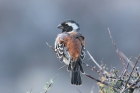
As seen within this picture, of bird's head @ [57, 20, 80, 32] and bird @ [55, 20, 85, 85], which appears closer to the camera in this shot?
bird @ [55, 20, 85, 85]

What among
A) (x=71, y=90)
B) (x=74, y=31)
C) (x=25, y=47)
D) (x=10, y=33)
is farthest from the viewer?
(x=10, y=33)

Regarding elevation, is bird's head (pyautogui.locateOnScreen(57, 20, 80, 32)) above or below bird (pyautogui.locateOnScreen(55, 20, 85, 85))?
above

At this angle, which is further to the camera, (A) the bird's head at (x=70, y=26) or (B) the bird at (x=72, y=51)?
(A) the bird's head at (x=70, y=26)

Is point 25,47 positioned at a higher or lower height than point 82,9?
lower

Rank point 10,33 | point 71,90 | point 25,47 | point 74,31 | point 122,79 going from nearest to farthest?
point 122,79 < point 74,31 < point 71,90 < point 25,47 < point 10,33

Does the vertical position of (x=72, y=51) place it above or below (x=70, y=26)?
below

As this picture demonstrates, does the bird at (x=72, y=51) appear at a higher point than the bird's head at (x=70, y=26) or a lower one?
lower

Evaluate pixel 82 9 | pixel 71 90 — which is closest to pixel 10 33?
pixel 82 9

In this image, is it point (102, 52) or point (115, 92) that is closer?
point (115, 92)

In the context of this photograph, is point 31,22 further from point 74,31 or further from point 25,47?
point 74,31

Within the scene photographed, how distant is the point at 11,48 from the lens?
15305 mm

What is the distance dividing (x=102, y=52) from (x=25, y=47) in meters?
2.24

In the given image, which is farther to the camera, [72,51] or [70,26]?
[70,26]

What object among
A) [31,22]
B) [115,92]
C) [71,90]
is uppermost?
[31,22]
